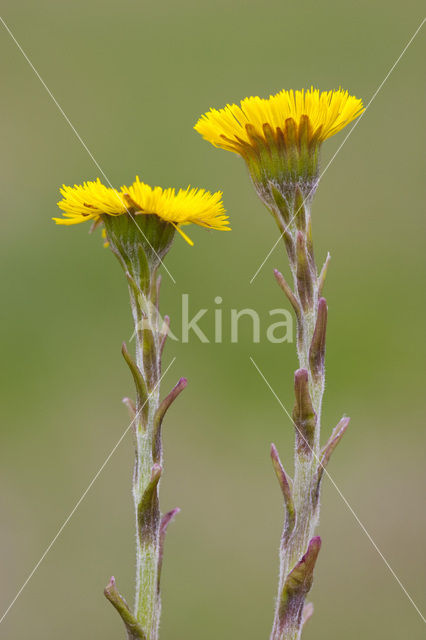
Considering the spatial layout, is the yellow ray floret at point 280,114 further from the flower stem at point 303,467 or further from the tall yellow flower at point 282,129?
the flower stem at point 303,467

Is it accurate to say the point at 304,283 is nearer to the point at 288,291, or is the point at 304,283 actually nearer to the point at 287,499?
the point at 288,291

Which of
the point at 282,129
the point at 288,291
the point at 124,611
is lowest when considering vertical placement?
the point at 124,611

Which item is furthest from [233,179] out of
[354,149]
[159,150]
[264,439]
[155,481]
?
[155,481]

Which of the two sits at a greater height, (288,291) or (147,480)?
(288,291)

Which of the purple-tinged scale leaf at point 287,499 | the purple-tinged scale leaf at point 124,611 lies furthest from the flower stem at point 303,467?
the purple-tinged scale leaf at point 124,611

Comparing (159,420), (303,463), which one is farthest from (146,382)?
(303,463)

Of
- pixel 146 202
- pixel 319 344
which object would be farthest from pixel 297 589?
pixel 146 202
